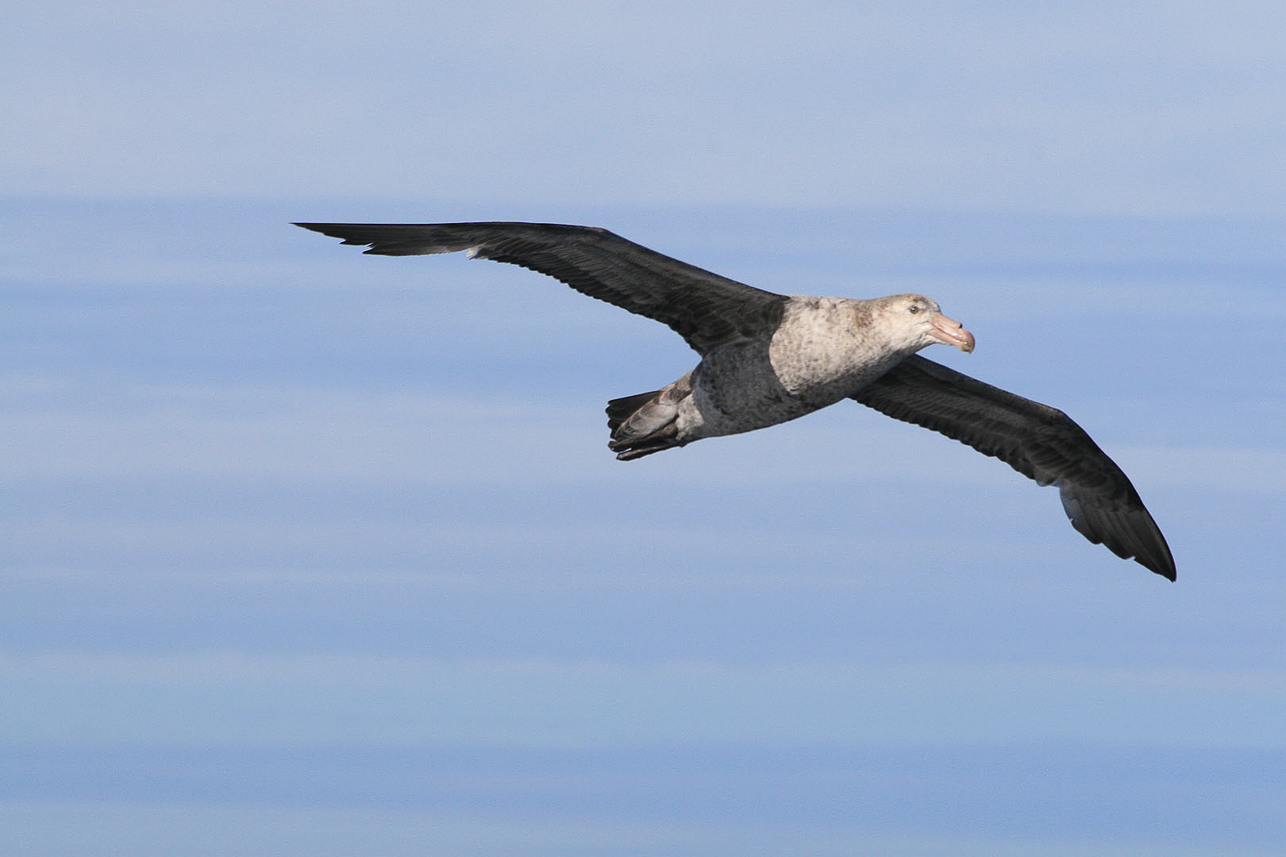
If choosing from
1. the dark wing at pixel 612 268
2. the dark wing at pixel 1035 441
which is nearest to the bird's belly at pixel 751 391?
the dark wing at pixel 612 268

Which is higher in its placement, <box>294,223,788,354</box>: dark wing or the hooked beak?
<box>294,223,788,354</box>: dark wing

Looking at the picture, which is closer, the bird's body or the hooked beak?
the hooked beak

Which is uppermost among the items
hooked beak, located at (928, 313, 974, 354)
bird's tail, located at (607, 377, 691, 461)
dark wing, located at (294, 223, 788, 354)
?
dark wing, located at (294, 223, 788, 354)

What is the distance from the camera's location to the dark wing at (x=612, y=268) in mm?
14273

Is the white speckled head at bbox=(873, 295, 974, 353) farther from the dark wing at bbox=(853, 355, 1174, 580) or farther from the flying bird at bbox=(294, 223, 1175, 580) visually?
the dark wing at bbox=(853, 355, 1174, 580)

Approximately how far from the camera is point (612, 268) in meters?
14.6

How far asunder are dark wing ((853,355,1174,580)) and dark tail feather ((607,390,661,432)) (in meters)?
2.51

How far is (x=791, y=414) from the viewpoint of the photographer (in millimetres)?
14883

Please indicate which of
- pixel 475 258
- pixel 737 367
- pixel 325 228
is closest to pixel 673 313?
pixel 737 367

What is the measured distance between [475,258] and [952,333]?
4.00 m

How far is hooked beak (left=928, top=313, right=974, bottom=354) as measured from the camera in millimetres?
13836

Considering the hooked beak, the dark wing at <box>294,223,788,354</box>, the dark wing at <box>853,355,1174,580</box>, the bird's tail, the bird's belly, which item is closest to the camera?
the hooked beak

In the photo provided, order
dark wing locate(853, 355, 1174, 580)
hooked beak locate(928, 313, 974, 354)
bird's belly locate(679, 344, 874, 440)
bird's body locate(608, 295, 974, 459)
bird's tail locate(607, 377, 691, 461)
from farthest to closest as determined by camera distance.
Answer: dark wing locate(853, 355, 1174, 580) → bird's tail locate(607, 377, 691, 461) → bird's belly locate(679, 344, 874, 440) → bird's body locate(608, 295, 974, 459) → hooked beak locate(928, 313, 974, 354)

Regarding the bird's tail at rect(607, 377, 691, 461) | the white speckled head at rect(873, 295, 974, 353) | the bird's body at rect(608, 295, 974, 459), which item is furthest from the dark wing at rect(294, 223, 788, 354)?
the white speckled head at rect(873, 295, 974, 353)
